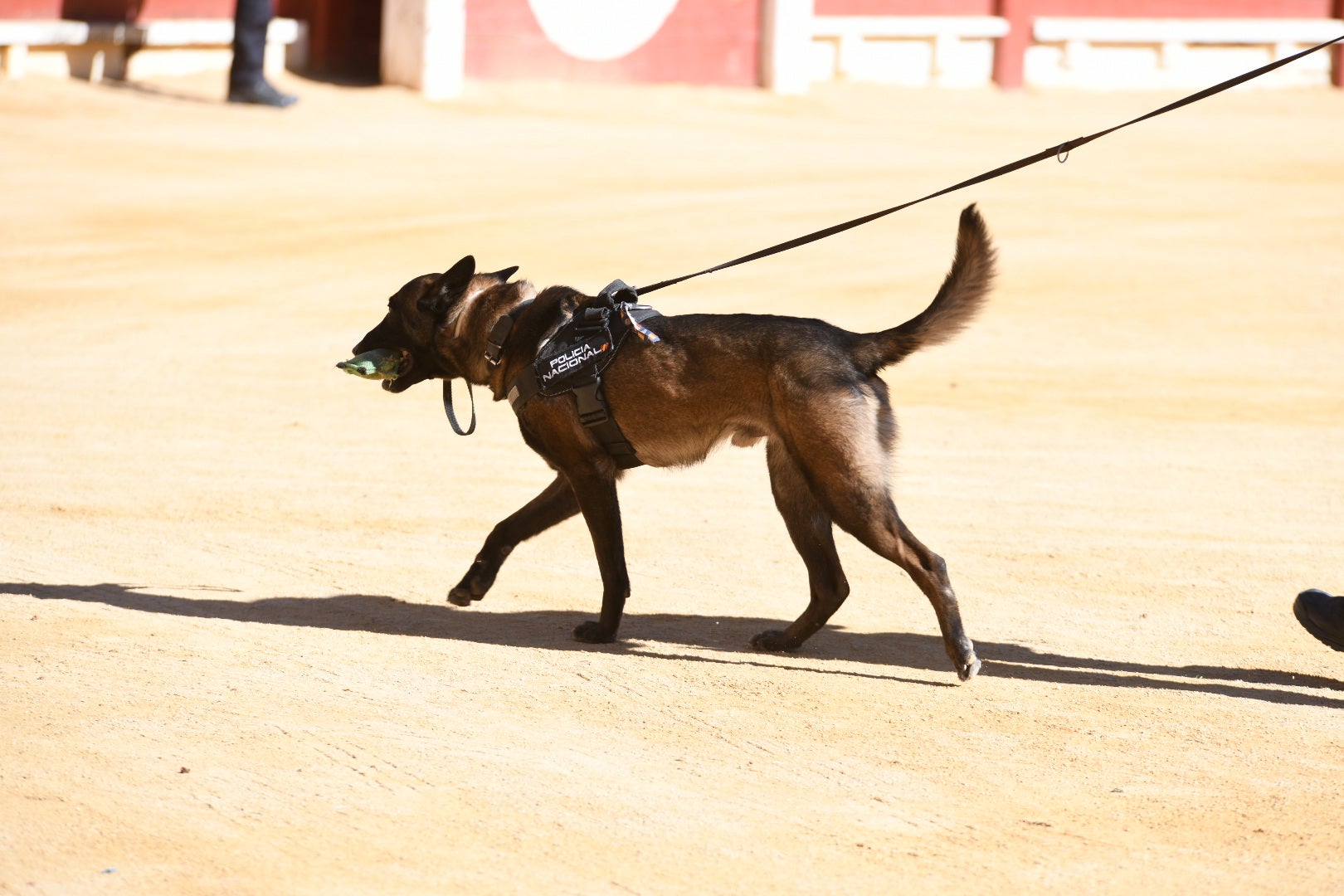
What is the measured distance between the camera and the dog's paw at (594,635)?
20.7 ft

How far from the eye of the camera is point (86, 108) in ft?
61.7

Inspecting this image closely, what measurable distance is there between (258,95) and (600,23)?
5143mm

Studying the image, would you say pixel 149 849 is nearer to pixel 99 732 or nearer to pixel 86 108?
pixel 99 732

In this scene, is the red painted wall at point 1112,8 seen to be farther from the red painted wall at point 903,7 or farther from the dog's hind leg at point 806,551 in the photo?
the dog's hind leg at point 806,551

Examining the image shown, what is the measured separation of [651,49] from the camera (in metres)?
23.2

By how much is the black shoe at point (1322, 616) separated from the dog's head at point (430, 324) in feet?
11.0

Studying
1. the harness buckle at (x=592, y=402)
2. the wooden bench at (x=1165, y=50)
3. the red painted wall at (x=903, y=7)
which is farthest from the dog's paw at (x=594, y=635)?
the wooden bench at (x=1165, y=50)

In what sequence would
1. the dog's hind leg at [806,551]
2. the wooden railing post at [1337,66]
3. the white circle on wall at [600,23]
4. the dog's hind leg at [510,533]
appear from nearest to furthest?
the dog's hind leg at [806,551], the dog's hind leg at [510,533], the white circle on wall at [600,23], the wooden railing post at [1337,66]

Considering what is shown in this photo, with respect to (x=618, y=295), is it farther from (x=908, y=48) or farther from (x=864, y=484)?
(x=908, y=48)

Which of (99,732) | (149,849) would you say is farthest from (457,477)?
(149,849)

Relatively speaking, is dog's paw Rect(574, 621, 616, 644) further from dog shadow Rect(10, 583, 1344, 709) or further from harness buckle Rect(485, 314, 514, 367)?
harness buckle Rect(485, 314, 514, 367)

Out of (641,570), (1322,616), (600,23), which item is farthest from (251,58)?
(1322,616)

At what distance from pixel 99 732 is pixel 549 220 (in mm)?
11716

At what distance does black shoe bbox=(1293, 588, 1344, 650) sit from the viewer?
19.7 feet
